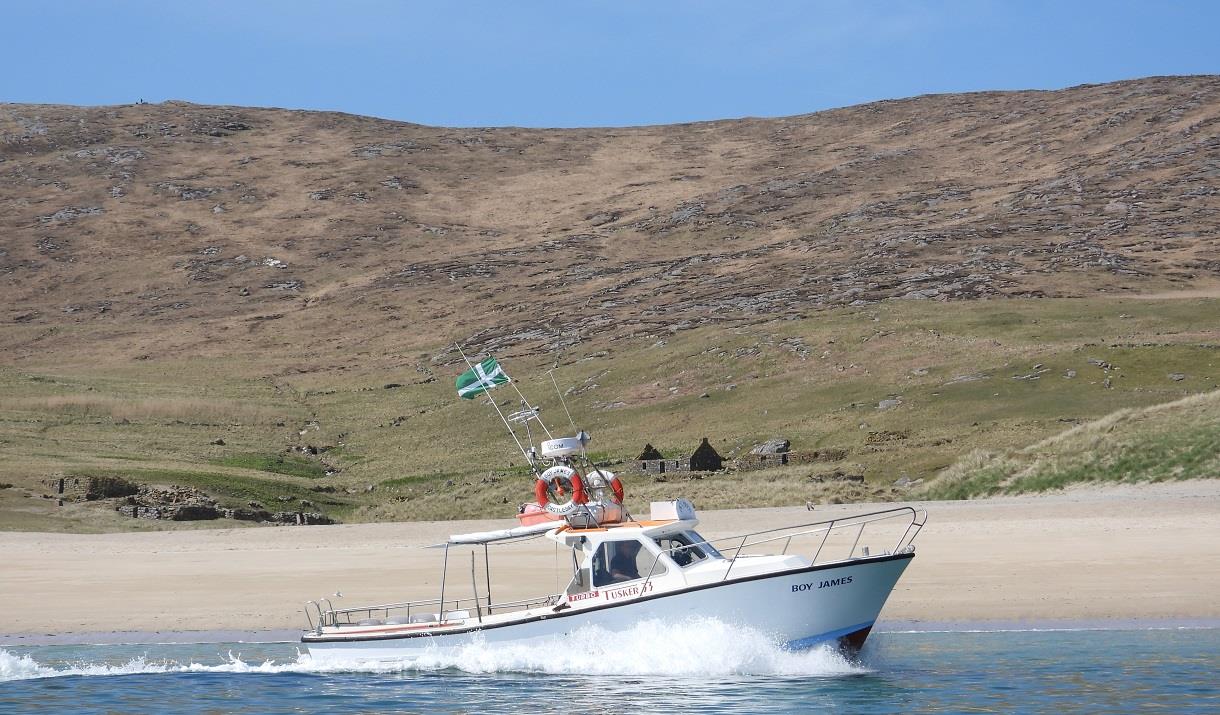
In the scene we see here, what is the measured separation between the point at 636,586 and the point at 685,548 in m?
0.98

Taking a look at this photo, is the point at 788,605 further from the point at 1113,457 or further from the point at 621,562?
the point at 1113,457

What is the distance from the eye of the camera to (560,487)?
24.2 metres

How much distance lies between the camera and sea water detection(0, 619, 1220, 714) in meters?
20.0

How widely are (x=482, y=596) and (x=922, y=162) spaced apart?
149067mm

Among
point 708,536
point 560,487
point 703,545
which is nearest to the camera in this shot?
point 703,545

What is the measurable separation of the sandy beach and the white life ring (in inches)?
259

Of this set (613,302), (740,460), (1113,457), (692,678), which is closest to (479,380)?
(692,678)

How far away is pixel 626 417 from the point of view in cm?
8531

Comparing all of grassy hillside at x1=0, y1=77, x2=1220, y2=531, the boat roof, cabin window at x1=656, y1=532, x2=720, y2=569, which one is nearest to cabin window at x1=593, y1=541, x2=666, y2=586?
the boat roof

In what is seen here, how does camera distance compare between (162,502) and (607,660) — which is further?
(162,502)

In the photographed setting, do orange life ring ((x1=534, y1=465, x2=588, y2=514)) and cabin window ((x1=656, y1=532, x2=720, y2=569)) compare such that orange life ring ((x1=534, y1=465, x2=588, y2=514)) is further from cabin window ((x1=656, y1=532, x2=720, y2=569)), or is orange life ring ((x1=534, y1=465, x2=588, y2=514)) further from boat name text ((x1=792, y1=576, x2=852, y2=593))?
boat name text ((x1=792, y1=576, x2=852, y2=593))

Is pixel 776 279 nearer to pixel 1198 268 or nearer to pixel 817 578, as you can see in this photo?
pixel 1198 268

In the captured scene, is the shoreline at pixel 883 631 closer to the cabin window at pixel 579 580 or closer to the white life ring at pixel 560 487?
the cabin window at pixel 579 580

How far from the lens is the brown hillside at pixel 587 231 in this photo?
387ft
